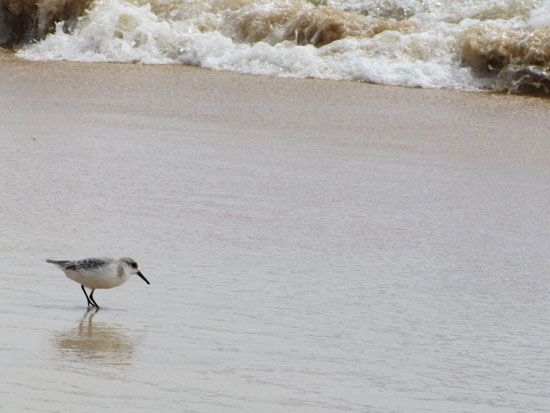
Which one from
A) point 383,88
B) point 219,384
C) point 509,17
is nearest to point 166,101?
point 383,88

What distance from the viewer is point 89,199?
6789mm

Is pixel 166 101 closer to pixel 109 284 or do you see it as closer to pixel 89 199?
pixel 89 199

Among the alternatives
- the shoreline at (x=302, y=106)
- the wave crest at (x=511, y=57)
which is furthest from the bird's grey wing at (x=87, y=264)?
the wave crest at (x=511, y=57)

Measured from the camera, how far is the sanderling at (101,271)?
Answer: 193 inches

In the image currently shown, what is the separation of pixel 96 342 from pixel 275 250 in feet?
5.39

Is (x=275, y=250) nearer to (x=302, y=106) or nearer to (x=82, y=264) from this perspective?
(x=82, y=264)

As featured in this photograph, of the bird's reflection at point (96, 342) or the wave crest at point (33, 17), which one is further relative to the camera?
the wave crest at point (33, 17)

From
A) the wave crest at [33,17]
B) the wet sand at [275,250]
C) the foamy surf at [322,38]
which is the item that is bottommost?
the wave crest at [33,17]

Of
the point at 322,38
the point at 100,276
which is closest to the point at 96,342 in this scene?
the point at 100,276

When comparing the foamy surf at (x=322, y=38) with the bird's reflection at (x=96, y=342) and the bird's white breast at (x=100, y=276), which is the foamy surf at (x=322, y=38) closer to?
the bird's white breast at (x=100, y=276)

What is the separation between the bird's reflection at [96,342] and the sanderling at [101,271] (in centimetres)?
19

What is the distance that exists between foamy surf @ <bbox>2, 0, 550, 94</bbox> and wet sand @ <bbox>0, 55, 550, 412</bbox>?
1.61 m

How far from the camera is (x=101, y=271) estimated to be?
4.91 metres

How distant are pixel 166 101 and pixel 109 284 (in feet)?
18.7
